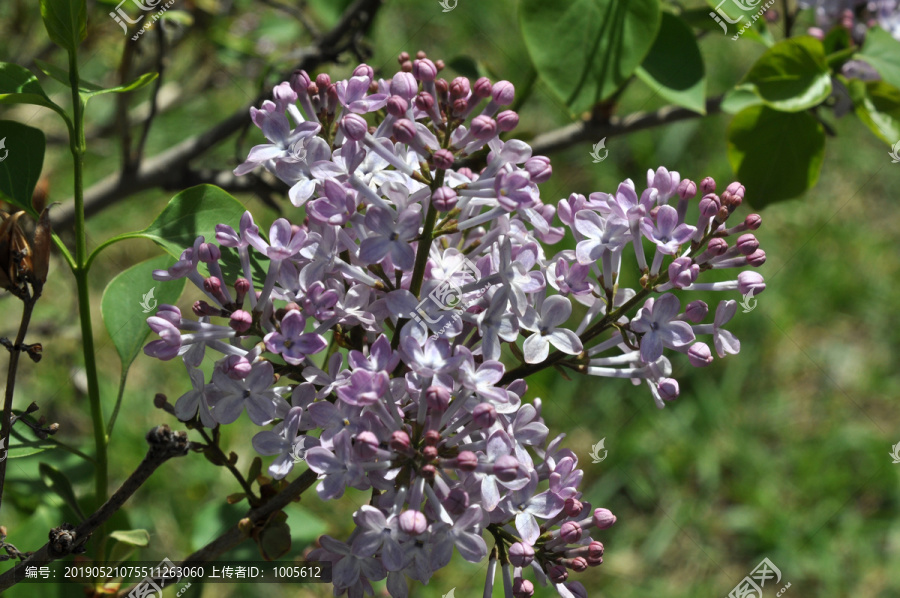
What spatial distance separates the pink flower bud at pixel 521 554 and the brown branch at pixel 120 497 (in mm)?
485

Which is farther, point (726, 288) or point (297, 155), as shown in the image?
point (726, 288)

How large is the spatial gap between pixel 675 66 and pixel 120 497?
1434mm

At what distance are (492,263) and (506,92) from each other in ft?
0.82

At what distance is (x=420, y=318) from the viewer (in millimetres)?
1069

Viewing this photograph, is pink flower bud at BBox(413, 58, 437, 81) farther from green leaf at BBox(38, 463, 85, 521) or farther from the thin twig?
green leaf at BBox(38, 463, 85, 521)

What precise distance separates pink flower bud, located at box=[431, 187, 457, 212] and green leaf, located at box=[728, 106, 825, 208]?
98 cm

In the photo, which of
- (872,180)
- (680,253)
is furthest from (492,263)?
(872,180)

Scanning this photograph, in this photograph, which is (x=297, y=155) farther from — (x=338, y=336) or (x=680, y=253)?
(x=680, y=253)

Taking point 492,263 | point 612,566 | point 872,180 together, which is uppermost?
point 492,263

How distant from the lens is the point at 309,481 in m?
1.15

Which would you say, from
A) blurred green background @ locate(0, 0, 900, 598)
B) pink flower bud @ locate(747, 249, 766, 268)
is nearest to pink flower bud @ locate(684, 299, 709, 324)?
pink flower bud @ locate(747, 249, 766, 268)

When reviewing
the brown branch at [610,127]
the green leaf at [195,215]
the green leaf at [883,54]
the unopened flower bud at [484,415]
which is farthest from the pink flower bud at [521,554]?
the green leaf at [883,54]

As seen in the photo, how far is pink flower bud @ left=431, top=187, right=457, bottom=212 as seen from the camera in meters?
1.03

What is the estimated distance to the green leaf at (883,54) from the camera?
1822mm
